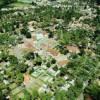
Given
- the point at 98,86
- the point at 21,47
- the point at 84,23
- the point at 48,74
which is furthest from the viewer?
the point at 84,23

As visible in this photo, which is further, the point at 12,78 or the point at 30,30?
the point at 30,30

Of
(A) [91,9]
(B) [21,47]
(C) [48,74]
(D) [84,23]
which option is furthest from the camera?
(A) [91,9]

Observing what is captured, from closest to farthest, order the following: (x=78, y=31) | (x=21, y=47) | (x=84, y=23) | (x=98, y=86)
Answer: (x=98, y=86)
(x=21, y=47)
(x=78, y=31)
(x=84, y=23)

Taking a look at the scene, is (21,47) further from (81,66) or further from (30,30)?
(81,66)

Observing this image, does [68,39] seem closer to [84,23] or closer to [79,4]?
[84,23]

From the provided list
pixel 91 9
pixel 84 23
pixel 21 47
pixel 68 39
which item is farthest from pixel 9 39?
pixel 91 9

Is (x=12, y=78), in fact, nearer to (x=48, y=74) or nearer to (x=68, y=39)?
(x=48, y=74)

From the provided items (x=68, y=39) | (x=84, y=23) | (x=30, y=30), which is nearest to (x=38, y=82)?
(x=68, y=39)

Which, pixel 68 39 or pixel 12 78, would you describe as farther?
pixel 68 39

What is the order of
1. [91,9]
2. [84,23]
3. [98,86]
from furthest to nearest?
1. [91,9]
2. [84,23]
3. [98,86]
